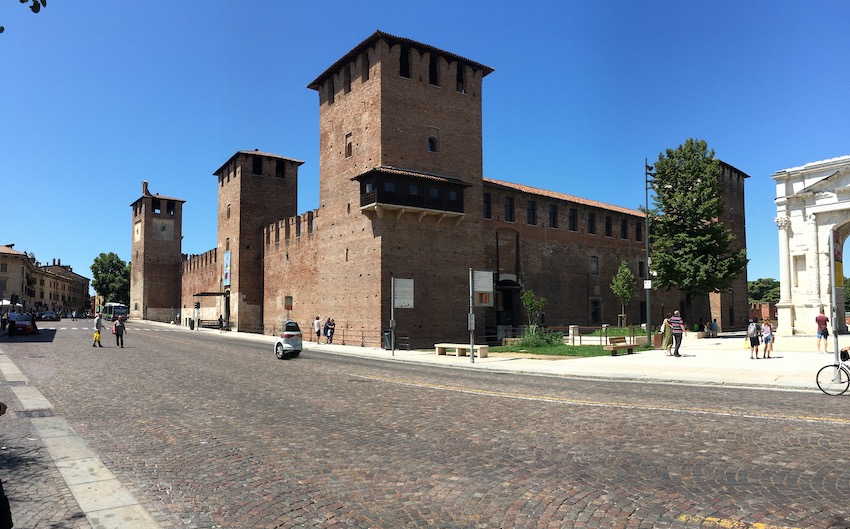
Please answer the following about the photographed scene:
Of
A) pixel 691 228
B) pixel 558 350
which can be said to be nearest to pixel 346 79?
pixel 558 350

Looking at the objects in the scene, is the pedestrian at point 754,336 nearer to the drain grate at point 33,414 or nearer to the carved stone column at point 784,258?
the carved stone column at point 784,258

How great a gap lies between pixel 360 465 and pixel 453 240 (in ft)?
97.4

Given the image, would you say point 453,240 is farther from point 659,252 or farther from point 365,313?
point 659,252

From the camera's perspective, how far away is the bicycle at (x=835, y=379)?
12.8 m

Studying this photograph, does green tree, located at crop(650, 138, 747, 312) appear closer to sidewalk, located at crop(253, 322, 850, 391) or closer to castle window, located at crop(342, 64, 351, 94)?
sidewalk, located at crop(253, 322, 850, 391)

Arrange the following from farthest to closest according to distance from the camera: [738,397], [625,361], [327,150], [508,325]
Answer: [508,325] → [327,150] → [625,361] → [738,397]

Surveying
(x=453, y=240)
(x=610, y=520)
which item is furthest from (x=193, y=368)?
(x=453, y=240)

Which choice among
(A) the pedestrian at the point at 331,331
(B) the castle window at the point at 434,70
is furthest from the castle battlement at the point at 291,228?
(B) the castle window at the point at 434,70

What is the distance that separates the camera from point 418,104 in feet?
116

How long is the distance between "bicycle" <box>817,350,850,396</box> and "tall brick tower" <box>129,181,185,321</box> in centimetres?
8172

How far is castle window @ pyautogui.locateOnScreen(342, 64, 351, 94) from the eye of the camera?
123 feet

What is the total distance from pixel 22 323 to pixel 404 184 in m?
27.1

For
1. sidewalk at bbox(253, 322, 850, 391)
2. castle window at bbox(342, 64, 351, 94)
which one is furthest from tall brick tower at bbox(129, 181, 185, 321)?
sidewalk at bbox(253, 322, 850, 391)

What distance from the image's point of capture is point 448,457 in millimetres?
7125
